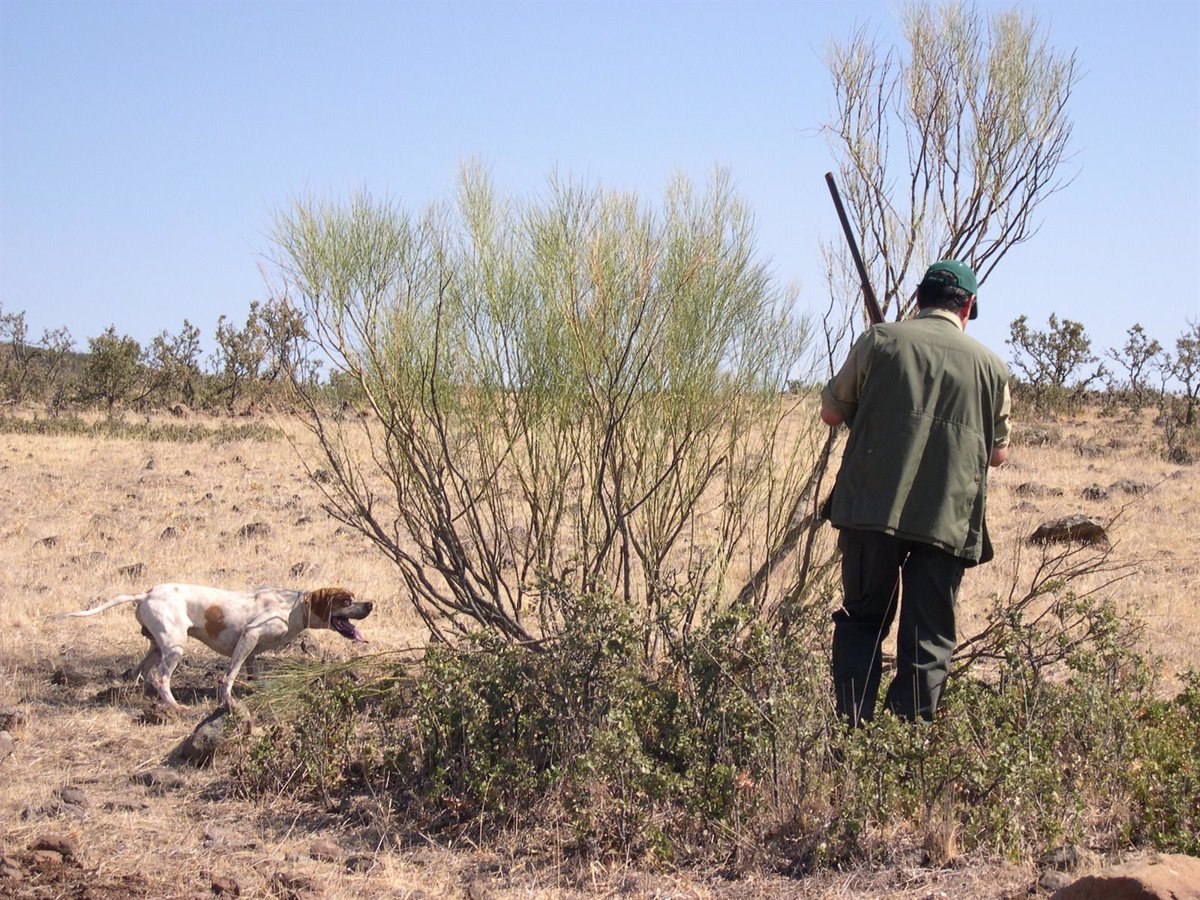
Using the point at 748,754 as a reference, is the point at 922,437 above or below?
above

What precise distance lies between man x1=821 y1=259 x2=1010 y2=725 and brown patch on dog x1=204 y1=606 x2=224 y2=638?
293 cm

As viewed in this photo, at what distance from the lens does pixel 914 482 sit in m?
3.62

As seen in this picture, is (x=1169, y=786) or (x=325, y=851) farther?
(x=325, y=851)

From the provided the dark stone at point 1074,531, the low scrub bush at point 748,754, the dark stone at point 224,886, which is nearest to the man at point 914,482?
the low scrub bush at point 748,754

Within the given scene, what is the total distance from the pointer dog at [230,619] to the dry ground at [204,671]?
23 centimetres

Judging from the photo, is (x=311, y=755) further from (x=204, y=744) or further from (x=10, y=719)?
(x=10, y=719)

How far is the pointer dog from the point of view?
17.4 ft

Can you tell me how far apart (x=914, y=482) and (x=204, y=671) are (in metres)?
3.83

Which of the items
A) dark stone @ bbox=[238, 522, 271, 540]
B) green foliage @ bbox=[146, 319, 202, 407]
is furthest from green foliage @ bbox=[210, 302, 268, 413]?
dark stone @ bbox=[238, 522, 271, 540]

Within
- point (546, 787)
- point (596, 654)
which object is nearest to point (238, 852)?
point (546, 787)

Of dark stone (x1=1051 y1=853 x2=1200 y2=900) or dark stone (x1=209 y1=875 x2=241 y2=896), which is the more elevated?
dark stone (x1=1051 y1=853 x2=1200 y2=900)

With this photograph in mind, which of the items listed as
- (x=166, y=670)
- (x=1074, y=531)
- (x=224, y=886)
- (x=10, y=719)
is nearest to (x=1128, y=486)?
(x=1074, y=531)

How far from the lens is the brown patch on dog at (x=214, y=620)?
5422 mm

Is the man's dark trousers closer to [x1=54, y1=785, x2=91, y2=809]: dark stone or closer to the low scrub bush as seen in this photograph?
the low scrub bush
